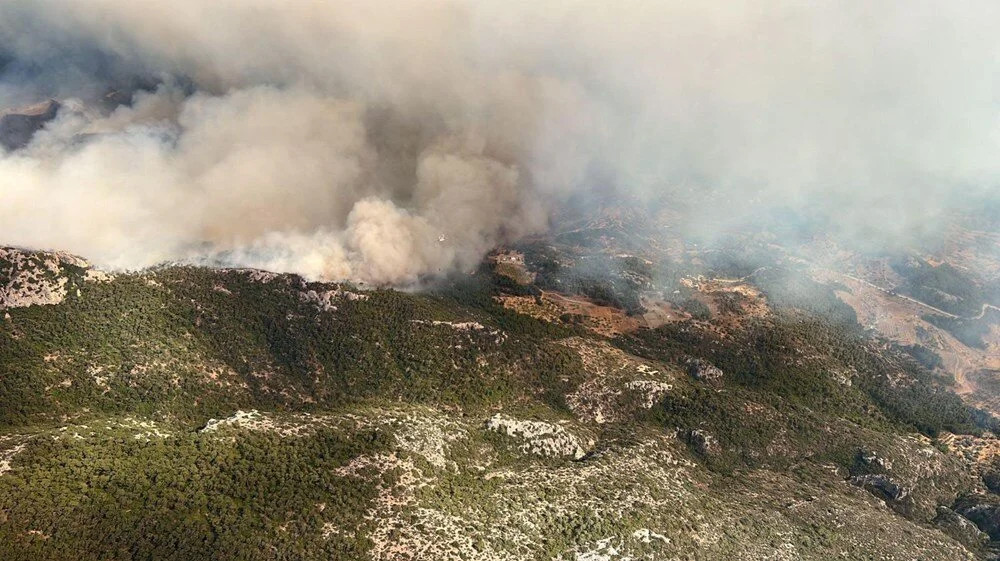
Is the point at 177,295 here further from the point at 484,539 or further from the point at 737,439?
the point at 737,439

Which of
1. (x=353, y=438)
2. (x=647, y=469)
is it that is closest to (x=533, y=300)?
(x=647, y=469)

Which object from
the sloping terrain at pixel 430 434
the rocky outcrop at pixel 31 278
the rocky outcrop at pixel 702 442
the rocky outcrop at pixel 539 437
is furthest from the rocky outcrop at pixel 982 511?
the rocky outcrop at pixel 31 278

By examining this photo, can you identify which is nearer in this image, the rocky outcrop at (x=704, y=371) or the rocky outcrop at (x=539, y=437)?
the rocky outcrop at (x=539, y=437)

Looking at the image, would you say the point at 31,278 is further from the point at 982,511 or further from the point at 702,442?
the point at 982,511

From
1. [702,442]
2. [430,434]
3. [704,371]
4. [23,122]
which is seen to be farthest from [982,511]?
[23,122]

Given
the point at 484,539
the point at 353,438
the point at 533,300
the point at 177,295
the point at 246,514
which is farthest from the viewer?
the point at 533,300

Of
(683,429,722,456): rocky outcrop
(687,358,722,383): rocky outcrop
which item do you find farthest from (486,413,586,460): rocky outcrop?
(687,358,722,383): rocky outcrop

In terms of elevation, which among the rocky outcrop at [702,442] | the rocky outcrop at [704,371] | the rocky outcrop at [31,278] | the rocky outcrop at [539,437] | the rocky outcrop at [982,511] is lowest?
the rocky outcrop at [982,511]

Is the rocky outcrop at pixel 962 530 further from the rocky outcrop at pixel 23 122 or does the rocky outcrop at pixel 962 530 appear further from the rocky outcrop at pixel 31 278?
the rocky outcrop at pixel 23 122
